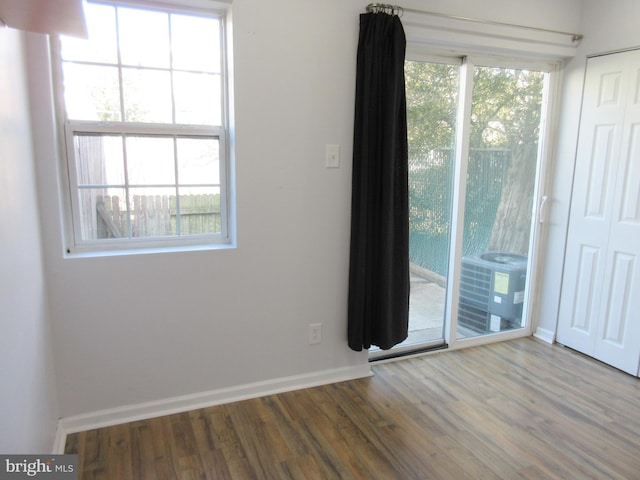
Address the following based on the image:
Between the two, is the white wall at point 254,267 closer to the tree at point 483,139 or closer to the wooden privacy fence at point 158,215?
the wooden privacy fence at point 158,215

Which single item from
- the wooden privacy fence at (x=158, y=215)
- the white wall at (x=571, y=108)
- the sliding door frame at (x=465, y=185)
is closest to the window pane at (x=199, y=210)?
the wooden privacy fence at (x=158, y=215)

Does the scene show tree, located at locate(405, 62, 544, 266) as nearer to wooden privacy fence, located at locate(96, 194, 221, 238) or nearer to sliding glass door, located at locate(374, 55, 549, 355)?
sliding glass door, located at locate(374, 55, 549, 355)

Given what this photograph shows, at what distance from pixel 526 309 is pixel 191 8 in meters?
3.07

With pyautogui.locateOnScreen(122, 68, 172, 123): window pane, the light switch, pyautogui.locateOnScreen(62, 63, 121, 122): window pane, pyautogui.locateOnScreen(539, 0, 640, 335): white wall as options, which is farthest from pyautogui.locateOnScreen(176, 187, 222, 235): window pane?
pyautogui.locateOnScreen(539, 0, 640, 335): white wall

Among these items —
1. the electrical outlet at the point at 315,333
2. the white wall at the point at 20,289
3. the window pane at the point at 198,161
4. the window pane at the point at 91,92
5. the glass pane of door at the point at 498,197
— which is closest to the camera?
the white wall at the point at 20,289

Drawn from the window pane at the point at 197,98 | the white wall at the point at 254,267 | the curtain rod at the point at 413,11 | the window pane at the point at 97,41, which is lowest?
the white wall at the point at 254,267

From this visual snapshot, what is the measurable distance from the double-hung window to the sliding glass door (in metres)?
1.25

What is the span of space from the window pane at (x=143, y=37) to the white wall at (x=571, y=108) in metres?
2.67

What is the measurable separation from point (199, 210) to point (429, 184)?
1491 millimetres

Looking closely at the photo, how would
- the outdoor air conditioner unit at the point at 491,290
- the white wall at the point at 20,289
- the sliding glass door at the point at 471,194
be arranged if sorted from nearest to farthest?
the white wall at the point at 20,289
the sliding glass door at the point at 471,194
the outdoor air conditioner unit at the point at 491,290

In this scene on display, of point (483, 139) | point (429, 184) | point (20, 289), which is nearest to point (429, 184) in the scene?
point (429, 184)

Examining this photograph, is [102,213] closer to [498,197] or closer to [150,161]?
[150,161]

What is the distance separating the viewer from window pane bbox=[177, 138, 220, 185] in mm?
2256

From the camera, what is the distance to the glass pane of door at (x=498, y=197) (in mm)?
2941
